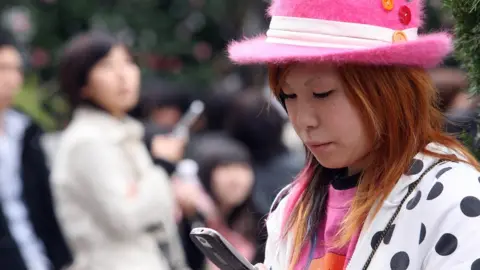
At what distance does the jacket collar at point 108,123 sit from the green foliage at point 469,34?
8.62ft

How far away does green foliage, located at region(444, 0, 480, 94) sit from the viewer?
2494 millimetres

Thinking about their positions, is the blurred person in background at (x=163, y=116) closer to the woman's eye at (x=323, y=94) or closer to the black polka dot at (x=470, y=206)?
the woman's eye at (x=323, y=94)

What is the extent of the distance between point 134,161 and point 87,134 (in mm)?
274

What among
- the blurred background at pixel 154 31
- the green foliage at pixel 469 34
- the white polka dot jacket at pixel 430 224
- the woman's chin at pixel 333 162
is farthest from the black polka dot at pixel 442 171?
the blurred background at pixel 154 31

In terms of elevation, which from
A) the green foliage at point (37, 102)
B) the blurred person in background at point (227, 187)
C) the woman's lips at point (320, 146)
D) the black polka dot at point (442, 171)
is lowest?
the green foliage at point (37, 102)

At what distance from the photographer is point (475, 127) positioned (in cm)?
270

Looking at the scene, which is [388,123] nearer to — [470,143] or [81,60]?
[470,143]

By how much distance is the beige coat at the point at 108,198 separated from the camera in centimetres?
484

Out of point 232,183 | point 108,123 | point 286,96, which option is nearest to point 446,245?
point 286,96

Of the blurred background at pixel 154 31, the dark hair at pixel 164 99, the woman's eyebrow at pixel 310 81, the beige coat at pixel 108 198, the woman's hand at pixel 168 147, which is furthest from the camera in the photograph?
the blurred background at pixel 154 31

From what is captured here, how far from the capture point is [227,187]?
5281 mm

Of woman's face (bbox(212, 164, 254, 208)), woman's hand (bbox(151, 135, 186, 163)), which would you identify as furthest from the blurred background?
woman's face (bbox(212, 164, 254, 208))

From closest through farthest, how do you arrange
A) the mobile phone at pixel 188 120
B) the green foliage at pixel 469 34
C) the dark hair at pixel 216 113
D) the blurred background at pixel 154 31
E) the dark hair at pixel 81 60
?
the green foliage at pixel 469 34, the dark hair at pixel 81 60, the mobile phone at pixel 188 120, the dark hair at pixel 216 113, the blurred background at pixel 154 31

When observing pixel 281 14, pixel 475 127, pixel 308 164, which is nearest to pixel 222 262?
pixel 308 164
